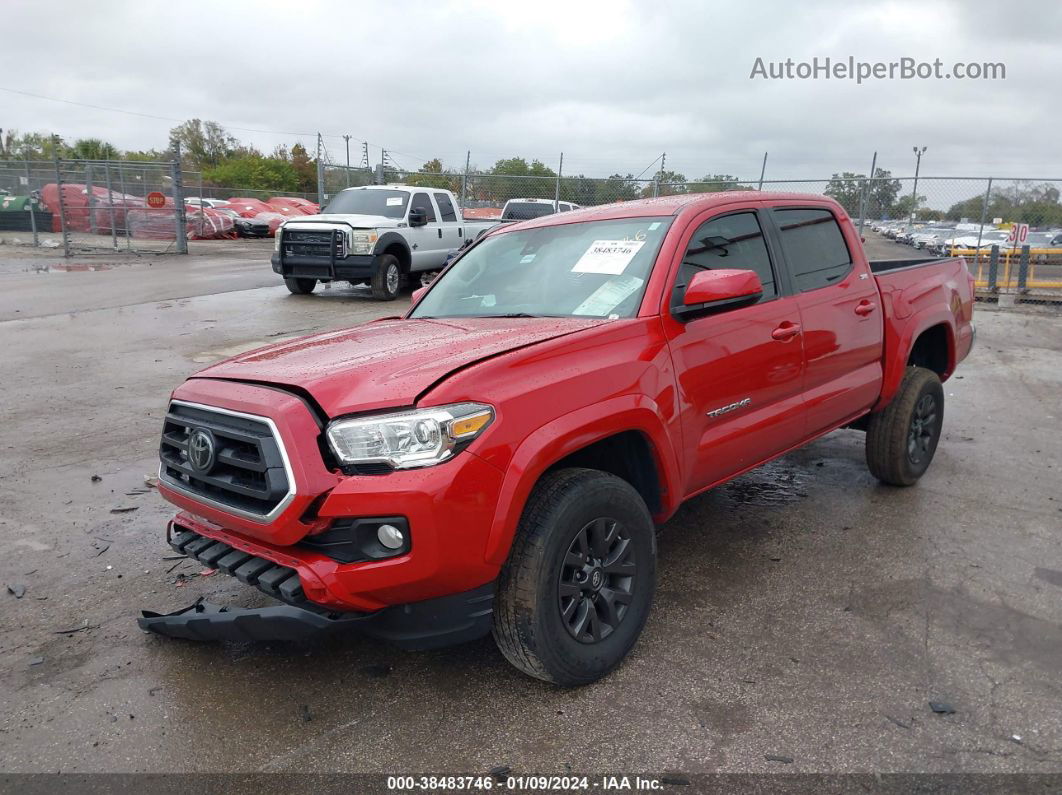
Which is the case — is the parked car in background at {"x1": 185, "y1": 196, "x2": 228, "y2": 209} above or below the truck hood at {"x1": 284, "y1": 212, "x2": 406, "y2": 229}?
above

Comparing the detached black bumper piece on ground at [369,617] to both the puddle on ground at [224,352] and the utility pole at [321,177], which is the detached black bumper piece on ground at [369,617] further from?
the utility pole at [321,177]

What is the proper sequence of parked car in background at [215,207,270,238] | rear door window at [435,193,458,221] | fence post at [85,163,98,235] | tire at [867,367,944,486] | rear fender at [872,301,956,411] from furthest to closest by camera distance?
parked car in background at [215,207,270,238]
fence post at [85,163,98,235]
rear door window at [435,193,458,221]
tire at [867,367,944,486]
rear fender at [872,301,956,411]

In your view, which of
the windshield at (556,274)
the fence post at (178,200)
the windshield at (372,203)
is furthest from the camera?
the fence post at (178,200)

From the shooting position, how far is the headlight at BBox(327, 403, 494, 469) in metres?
2.63

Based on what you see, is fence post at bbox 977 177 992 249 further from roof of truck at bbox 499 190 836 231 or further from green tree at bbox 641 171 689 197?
roof of truck at bbox 499 190 836 231

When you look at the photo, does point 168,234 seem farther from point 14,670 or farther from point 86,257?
point 14,670

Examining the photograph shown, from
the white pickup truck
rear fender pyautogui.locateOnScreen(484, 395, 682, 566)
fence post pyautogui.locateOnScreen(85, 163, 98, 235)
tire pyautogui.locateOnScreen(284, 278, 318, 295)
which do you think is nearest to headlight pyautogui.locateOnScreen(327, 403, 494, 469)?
rear fender pyautogui.locateOnScreen(484, 395, 682, 566)

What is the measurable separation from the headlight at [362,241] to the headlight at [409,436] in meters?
11.7

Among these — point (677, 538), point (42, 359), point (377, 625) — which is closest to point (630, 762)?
point (377, 625)

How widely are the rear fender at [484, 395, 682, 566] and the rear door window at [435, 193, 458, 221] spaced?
1343cm

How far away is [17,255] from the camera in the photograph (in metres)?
21.6

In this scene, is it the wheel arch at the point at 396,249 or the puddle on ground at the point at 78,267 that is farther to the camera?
the puddle on ground at the point at 78,267

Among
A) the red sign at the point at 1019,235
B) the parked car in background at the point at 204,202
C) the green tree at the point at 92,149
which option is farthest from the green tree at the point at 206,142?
the red sign at the point at 1019,235

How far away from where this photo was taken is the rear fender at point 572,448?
2.70 meters
